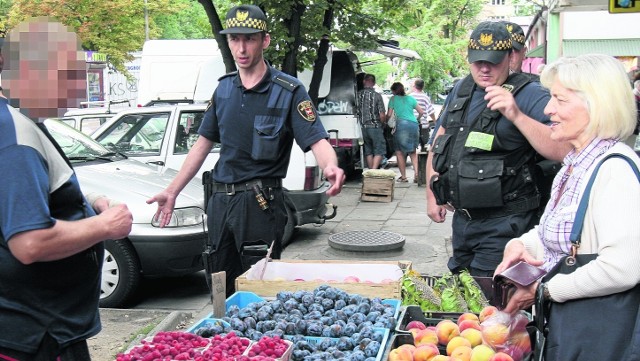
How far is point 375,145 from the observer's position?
1450 centimetres

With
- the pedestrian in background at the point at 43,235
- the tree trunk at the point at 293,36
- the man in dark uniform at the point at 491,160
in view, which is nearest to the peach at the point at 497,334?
the man in dark uniform at the point at 491,160

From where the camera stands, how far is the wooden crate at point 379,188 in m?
12.7

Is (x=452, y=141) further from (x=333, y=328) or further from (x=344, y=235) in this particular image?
(x=344, y=235)

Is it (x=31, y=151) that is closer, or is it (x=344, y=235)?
(x=31, y=151)

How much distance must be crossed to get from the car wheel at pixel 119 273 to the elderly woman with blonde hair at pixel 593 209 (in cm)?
424

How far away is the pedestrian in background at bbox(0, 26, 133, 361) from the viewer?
2.33 m

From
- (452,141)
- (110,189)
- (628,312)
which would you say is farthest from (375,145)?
(628,312)

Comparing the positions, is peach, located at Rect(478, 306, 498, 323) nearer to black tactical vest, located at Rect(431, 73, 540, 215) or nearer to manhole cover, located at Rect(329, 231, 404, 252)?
black tactical vest, located at Rect(431, 73, 540, 215)

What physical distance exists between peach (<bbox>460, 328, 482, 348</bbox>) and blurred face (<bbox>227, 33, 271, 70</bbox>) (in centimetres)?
215

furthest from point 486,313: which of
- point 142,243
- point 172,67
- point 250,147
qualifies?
point 172,67

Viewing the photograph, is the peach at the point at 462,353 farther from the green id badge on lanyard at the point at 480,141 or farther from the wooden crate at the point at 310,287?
the green id badge on lanyard at the point at 480,141

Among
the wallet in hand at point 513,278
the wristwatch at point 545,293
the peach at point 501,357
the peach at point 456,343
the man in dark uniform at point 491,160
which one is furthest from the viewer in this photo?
the man in dark uniform at point 491,160

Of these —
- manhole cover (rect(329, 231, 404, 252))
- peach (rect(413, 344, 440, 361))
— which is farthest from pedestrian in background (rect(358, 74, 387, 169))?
peach (rect(413, 344, 440, 361))

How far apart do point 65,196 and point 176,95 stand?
1353 cm
